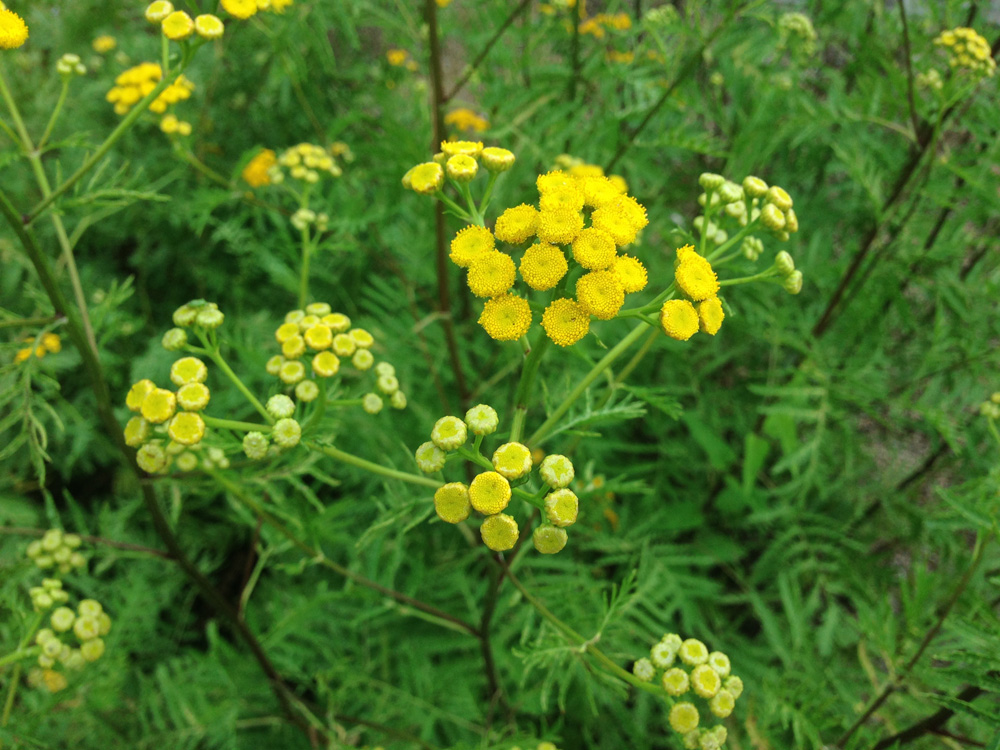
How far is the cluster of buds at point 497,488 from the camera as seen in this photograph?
111cm

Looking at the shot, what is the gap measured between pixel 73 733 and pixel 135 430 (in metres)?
1.65

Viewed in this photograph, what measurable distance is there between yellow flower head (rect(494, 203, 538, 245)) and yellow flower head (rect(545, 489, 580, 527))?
0.50 m

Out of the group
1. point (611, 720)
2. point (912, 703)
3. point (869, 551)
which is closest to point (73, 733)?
point (611, 720)

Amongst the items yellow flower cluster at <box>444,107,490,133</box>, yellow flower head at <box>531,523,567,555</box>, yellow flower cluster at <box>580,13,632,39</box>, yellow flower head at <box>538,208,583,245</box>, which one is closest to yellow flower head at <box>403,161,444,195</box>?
yellow flower head at <box>538,208,583,245</box>

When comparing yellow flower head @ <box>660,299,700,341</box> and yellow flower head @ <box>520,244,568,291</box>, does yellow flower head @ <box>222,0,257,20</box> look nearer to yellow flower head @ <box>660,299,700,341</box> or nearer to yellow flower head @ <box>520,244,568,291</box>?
yellow flower head @ <box>520,244,568,291</box>

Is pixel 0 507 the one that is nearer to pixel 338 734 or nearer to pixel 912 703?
pixel 338 734

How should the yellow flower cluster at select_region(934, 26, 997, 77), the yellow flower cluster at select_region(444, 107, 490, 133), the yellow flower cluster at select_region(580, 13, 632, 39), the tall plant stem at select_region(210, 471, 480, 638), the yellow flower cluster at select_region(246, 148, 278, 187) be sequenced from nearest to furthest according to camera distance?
the tall plant stem at select_region(210, 471, 480, 638)
the yellow flower cluster at select_region(934, 26, 997, 77)
the yellow flower cluster at select_region(246, 148, 278, 187)
the yellow flower cluster at select_region(580, 13, 632, 39)
the yellow flower cluster at select_region(444, 107, 490, 133)

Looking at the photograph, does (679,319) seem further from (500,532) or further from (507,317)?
(500,532)

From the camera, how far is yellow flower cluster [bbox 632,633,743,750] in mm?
1295

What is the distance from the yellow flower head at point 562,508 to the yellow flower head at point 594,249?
43 centimetres

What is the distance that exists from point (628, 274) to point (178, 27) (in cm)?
121

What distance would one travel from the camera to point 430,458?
3.99 ft

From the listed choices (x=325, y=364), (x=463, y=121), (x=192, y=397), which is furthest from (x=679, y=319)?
(x=463, y=121)

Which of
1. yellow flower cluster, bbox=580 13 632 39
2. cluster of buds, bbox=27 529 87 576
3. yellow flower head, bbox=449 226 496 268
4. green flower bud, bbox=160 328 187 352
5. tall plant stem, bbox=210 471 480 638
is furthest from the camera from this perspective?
yellow flower cluster, bbox=580 13 632 39
